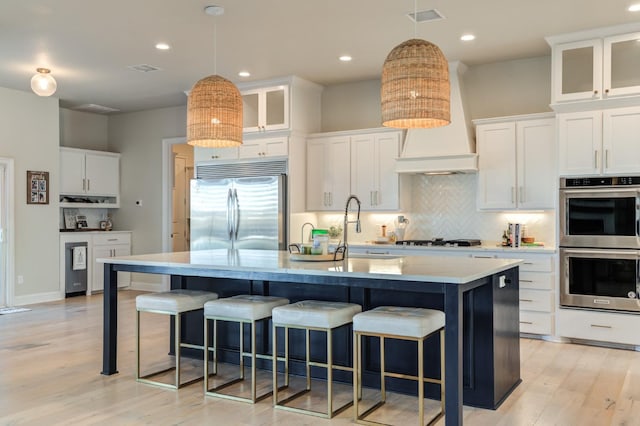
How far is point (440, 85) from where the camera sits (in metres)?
3.21

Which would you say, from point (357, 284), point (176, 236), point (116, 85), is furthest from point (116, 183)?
point (357, 284)

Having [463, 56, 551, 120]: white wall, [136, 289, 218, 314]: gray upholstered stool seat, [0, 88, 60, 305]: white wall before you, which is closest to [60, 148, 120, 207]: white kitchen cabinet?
[0, 88, 60, 305]: white wall

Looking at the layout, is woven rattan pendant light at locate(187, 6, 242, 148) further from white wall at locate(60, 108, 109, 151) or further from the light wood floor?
white wall at locate(60, 108, 109, 151)

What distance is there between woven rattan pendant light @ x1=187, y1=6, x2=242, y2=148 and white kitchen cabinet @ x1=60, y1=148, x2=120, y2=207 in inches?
198

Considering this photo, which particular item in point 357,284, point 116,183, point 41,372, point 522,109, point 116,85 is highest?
point 116,85

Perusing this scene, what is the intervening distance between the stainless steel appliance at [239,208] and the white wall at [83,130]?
275cm

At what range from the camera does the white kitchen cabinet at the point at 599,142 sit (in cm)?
499

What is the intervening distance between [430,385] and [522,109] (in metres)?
3.58

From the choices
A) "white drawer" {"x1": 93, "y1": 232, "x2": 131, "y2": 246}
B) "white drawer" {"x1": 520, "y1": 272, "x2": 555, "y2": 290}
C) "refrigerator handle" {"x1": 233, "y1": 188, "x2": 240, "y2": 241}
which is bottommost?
"white drawer" {"x1": 520, "y1": 272, "x2": 555, "y2": 290}

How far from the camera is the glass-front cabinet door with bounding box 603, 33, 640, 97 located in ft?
16.3

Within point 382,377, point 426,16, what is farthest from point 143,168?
point 382,377

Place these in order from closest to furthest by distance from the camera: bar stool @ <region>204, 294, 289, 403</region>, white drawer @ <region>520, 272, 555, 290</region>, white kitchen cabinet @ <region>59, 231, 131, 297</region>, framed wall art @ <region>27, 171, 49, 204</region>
A: bar stool @ <region>204, 294, 289, 403</region>, white drawer @ <region>520, 272, 555, 290</region>, framed wall art @ <region>27, 171, 49, 204</region>, white kitchen cabinet @ <region>59, 231, 131, 297</region>

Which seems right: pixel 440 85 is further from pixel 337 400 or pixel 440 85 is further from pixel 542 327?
pixel 542 327

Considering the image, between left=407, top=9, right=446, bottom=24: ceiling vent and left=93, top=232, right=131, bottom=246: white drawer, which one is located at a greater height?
left=407, top=9, right=446, bottom=24: ceiling vent
